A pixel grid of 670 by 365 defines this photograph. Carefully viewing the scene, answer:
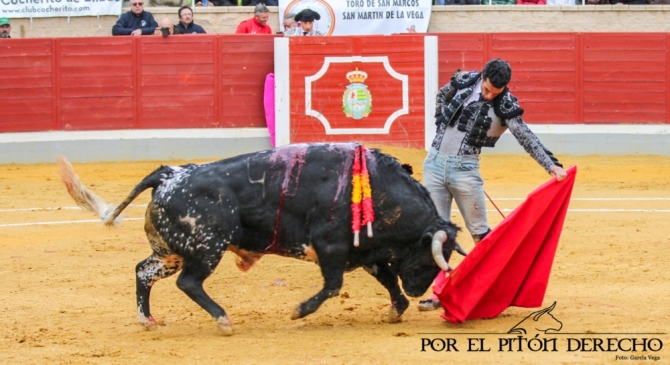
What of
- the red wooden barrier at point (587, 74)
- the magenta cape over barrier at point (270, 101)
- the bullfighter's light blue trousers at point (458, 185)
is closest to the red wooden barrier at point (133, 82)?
the magenta cape over barrier at point (270, 101)

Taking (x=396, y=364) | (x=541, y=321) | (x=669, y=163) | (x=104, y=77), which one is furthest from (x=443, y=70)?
(x=396, y=364)

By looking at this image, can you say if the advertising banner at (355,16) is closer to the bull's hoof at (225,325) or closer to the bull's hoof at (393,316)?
the bull's hoof at (393,316)

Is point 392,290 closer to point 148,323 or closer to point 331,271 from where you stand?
point 331,271

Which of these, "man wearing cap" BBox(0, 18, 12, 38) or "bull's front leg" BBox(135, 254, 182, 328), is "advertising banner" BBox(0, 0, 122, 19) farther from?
"bull's front leg" BBox(135, 254, 182, 328)

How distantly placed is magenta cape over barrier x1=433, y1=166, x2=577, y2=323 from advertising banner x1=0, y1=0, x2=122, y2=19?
406 inches

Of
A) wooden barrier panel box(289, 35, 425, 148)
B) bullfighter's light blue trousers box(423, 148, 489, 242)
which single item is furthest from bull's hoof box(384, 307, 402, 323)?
wooden barrier panel box(289, 35, 425, 148)

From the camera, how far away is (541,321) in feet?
17.2

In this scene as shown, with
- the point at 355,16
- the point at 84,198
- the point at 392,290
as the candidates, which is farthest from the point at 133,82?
the point at 392,290

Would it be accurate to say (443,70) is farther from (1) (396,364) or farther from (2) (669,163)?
(1) (396,364)

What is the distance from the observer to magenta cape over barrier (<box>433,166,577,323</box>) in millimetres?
5199

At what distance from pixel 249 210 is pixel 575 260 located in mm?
2772

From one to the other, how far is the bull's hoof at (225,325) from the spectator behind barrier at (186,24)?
9.07 metres

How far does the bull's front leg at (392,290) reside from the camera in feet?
17.2

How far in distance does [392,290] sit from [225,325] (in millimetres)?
855
